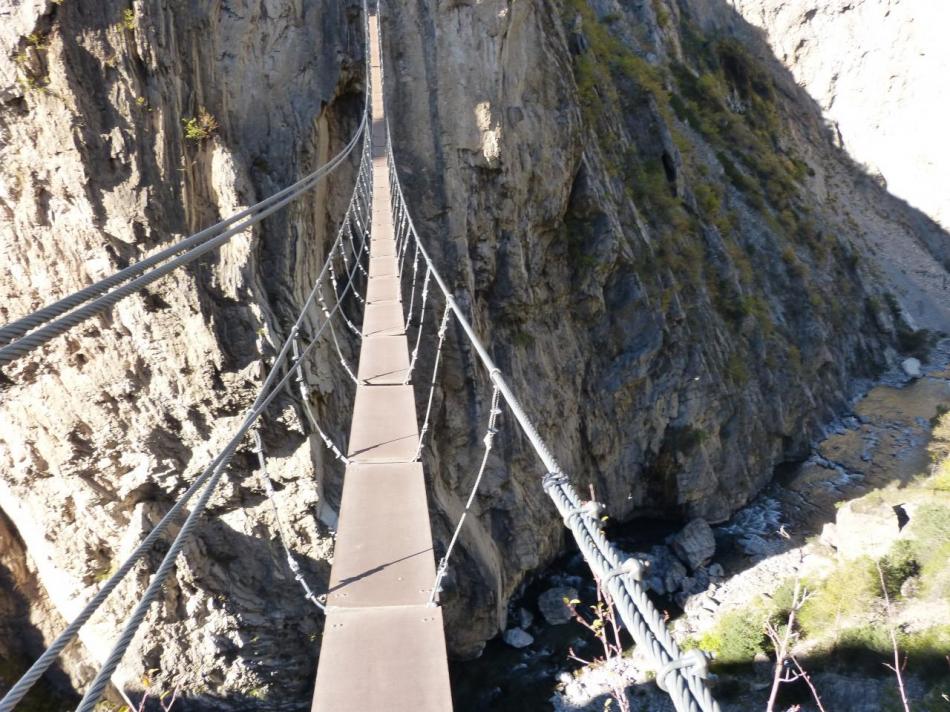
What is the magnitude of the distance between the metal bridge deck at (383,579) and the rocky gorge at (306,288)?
7.50ft

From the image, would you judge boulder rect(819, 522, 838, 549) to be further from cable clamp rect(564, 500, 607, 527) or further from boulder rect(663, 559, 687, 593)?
cable clamp rect(564, 500, 607, 527)

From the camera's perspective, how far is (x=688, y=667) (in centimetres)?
116

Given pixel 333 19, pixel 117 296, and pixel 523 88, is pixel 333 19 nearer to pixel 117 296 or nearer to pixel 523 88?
pixel 523 88

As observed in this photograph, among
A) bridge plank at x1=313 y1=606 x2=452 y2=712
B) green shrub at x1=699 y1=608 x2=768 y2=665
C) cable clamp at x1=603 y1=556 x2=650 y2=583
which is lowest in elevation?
green shrub at x1=699 y1=608 x2=768 y2=665

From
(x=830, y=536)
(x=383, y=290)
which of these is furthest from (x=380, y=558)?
(x=830, y=536)

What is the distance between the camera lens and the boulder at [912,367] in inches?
814

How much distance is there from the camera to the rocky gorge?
187 inches

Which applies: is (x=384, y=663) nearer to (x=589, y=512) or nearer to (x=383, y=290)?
(x=589, y=512)

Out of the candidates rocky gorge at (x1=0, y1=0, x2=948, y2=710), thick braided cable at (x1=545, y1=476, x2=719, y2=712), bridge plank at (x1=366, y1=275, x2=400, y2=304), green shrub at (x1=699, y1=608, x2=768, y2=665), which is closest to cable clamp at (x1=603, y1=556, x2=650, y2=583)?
thick braided cable at (x1=545, y1=476, x2=719, y2=712)

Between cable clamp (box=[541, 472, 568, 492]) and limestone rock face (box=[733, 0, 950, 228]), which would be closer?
cable clamp (box=[541, 472, 568, 492])

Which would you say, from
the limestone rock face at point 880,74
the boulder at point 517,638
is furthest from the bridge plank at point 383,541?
the limestone rock face at point 880,74

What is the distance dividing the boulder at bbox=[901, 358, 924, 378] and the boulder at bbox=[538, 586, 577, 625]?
16.6m

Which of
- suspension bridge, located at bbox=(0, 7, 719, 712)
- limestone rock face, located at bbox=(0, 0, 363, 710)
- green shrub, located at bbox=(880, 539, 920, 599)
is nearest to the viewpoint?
suspension bridge, located at bbox=(0, 7, 719, 712)

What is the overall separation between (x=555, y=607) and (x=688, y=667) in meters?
9.93
